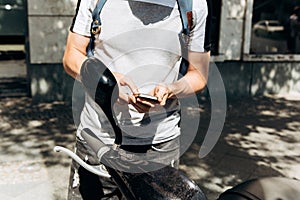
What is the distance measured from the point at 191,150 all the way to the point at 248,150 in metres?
0.74

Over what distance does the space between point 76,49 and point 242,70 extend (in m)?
6.72

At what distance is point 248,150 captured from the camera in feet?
17.7

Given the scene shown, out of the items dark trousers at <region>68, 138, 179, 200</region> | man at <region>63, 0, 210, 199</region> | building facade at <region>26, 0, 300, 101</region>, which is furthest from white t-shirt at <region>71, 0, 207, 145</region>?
building facade at <region>26, 0, 300, 101</region>

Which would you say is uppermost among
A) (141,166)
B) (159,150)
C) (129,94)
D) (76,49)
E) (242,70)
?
(76,49)

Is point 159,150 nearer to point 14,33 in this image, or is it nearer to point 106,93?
point 106,93

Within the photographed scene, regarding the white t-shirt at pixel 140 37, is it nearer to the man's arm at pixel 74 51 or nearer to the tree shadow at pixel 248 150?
the man's arm at pixel 74 51

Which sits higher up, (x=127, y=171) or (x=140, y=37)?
(x=140, y=37)

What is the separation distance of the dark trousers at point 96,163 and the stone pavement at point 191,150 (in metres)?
2.23

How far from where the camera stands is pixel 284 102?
7.92 metres

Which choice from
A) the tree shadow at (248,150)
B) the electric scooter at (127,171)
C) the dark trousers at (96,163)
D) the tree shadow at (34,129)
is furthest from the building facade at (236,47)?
the electric scooter at (127,171)

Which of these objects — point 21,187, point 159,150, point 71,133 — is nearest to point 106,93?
point 159,150

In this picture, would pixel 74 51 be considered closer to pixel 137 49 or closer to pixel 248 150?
pixel 137 49

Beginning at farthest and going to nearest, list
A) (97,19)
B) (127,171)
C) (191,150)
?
(191,150) < (97,19) < (127,171)

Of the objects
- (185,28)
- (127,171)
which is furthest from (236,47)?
(127,171)
